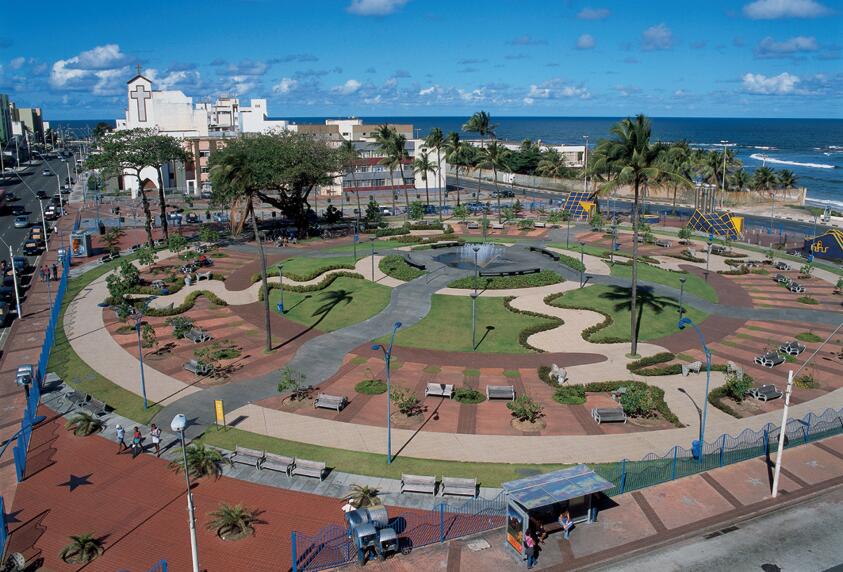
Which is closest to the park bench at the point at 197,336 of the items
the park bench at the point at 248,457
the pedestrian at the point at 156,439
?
the pedestrian at the point at 156,439

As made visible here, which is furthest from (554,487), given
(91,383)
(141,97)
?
(141,97)

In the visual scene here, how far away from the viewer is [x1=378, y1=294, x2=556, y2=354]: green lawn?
49.7 meters

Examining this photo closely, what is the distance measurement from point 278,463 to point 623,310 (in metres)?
35.5

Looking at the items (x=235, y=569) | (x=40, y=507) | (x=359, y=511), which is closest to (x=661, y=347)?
(x=359, y=511)

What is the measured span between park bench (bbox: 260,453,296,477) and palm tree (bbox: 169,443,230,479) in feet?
6.73

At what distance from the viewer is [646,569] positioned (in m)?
25.1

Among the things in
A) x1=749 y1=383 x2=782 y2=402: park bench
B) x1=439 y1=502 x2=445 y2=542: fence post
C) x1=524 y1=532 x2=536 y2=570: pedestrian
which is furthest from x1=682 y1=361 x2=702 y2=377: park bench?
x1=439 y1=502 x2=445 y2=542: fence post

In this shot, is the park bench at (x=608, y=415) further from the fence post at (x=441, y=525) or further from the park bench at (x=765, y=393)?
the fence post at (x=441, y=525)

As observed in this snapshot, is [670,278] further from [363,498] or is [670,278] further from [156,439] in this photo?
[156,439]

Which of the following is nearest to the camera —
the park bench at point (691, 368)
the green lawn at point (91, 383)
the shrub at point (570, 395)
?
the green lawn at point (91, 383)

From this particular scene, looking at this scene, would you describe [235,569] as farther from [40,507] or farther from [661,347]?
[661,347]

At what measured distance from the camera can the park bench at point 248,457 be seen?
32.1 metres

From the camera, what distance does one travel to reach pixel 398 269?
68.4m

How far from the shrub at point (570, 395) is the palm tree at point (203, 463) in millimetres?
19725
